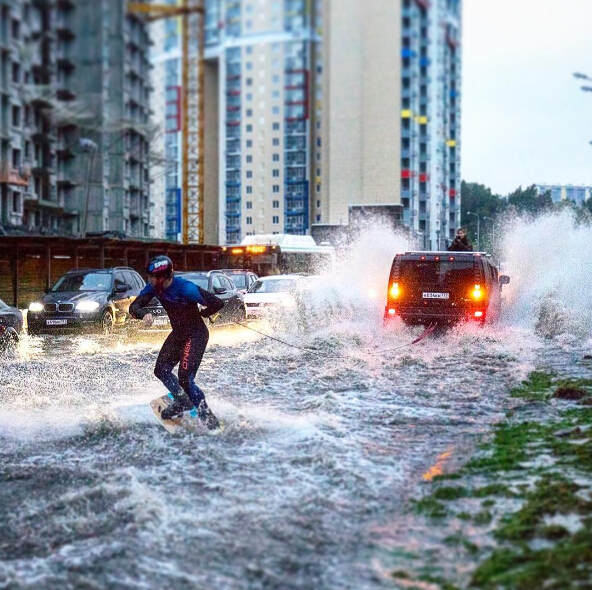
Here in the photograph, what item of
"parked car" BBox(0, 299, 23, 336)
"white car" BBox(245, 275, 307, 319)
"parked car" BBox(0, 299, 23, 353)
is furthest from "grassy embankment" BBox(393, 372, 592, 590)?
"white car" BBox(245, 275, 307, 319)

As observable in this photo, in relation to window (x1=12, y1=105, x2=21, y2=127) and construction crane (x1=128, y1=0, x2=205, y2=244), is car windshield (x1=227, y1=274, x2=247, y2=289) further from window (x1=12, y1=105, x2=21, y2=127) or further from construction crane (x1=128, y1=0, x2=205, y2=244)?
window (x1=12, y1=105, x2=21, y2=127)

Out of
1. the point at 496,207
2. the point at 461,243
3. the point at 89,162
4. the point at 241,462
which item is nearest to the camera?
the point at 241,462

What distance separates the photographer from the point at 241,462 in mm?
6855

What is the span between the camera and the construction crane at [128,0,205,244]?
12794mm

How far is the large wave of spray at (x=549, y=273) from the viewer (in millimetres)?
20469

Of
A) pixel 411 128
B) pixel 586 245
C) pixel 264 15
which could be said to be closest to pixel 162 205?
pixel 264 15

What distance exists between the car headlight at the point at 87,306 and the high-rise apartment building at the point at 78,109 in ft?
12.2

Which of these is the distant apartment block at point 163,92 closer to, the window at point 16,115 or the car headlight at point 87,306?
the window at point 16,115

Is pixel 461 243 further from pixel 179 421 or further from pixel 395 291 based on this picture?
pixel 179 421

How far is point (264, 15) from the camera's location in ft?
91.3

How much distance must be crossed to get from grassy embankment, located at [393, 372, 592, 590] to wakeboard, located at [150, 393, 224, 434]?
105 inches

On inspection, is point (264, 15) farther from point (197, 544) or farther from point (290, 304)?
point (197, 544)

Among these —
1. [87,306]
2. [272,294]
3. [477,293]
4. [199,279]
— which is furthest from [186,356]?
[199,279]

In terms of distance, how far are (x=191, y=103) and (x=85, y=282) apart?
58.8 feet
